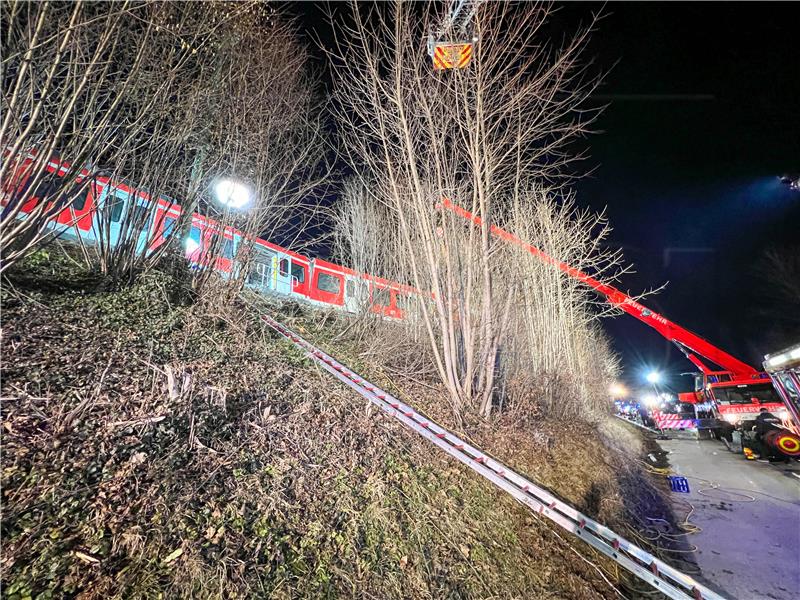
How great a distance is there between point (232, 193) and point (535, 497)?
5.41 m

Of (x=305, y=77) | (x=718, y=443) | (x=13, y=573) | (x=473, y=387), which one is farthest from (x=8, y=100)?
(x=718, y=443)

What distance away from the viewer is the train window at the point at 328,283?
10.4 metres

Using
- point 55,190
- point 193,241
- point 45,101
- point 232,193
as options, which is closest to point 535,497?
point 55,190

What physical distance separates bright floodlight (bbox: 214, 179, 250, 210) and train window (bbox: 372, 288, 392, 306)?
2763mm

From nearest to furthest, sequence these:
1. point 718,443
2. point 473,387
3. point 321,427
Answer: point 321,427
point 473,387
point 718,443

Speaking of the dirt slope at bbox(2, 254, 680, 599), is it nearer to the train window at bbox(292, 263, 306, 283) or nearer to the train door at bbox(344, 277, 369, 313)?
the train door at bbox(344, 277, 369, 313)

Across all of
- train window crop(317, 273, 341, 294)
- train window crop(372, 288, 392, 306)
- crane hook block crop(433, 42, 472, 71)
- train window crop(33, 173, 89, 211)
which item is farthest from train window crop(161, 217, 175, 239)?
train window crop(317, 273, 341, 294)

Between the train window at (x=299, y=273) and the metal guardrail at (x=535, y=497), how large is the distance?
16.0 ft

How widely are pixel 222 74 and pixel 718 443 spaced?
17.5 metres

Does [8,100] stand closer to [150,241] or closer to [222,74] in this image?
[150,241]

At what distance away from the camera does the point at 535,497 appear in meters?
3.30

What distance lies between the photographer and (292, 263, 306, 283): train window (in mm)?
9656

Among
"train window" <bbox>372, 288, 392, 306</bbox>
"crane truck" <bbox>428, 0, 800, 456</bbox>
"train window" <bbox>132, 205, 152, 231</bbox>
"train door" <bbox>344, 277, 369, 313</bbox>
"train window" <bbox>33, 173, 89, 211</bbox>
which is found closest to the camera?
"train window" <bbox>33, 173, 89, 211</bbox>

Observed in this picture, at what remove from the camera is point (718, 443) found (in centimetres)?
1155
